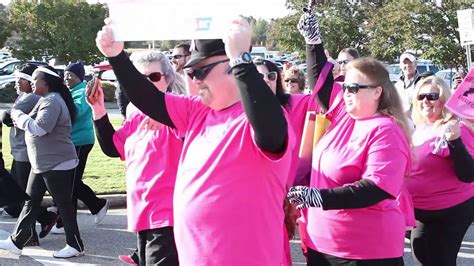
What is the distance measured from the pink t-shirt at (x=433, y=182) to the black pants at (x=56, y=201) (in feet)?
10.5

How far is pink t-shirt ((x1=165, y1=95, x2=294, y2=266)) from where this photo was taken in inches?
94.1

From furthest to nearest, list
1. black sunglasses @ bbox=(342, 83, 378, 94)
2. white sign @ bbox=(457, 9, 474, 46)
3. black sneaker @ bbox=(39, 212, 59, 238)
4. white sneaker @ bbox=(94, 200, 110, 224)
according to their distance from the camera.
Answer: white sign @ bbox=(457, 9, 474, 46) → white sneaker @ bbox=(94, 200, 110, 224) → black sneaker @ bbox=(39, 212, 59, 238) → black sunglasses @ bbox=(342, 83, 378, 94)

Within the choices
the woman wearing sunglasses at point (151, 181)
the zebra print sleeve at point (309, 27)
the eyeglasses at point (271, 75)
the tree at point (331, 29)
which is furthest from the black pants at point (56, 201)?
the tree at point (331, 29)

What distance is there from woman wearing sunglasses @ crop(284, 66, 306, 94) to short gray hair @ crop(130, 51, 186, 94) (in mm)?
2284

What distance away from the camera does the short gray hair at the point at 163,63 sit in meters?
3.77

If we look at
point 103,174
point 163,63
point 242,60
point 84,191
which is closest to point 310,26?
point 163,63

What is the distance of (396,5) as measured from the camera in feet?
87.3

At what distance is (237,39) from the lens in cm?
213

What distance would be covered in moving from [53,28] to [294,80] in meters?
25.1

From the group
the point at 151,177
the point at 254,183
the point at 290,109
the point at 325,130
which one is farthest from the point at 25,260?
the point at 254,183

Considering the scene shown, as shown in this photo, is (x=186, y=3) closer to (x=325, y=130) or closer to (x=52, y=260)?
(x=325, y=130)

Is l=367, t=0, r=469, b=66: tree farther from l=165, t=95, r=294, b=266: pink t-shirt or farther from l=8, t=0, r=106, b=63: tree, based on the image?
l=165, t=95, r=294, b=266: pink t-shirt

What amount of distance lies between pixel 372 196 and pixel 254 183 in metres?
0.76

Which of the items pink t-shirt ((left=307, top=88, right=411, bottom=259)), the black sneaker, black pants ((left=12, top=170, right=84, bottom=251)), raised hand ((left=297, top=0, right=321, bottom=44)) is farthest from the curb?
pink t-shirt ((left=307, top=88, right=411, bottom=259))
